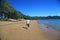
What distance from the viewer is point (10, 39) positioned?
8414 millimetres

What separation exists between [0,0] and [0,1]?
102 millimetres

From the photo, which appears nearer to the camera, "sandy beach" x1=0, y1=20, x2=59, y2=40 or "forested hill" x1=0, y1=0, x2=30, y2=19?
"forested hill" x1=0, y1=0, x2=30, y2=19

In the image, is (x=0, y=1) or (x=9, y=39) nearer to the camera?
(x=0, y=1)

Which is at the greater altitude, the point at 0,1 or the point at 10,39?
the point at 0,1

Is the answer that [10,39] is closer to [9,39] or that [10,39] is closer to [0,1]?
[9,39]

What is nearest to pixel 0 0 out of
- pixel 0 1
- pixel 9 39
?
pixel 0 1

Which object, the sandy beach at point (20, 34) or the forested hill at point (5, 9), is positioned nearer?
the forested hill at point (5, 9)

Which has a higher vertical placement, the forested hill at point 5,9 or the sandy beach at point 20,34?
the forested hill at point 5,9

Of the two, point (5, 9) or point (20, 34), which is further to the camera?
point (5, 9)

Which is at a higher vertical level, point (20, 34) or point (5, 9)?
point (5, 9)

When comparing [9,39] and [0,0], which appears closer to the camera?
[0,0]

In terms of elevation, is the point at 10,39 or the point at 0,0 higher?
the point at 0,0

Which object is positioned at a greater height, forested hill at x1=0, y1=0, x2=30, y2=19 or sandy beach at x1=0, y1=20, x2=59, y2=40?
forested hill at x1=0, y1=0, x2=30, y2=19

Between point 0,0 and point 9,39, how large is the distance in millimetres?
2743
